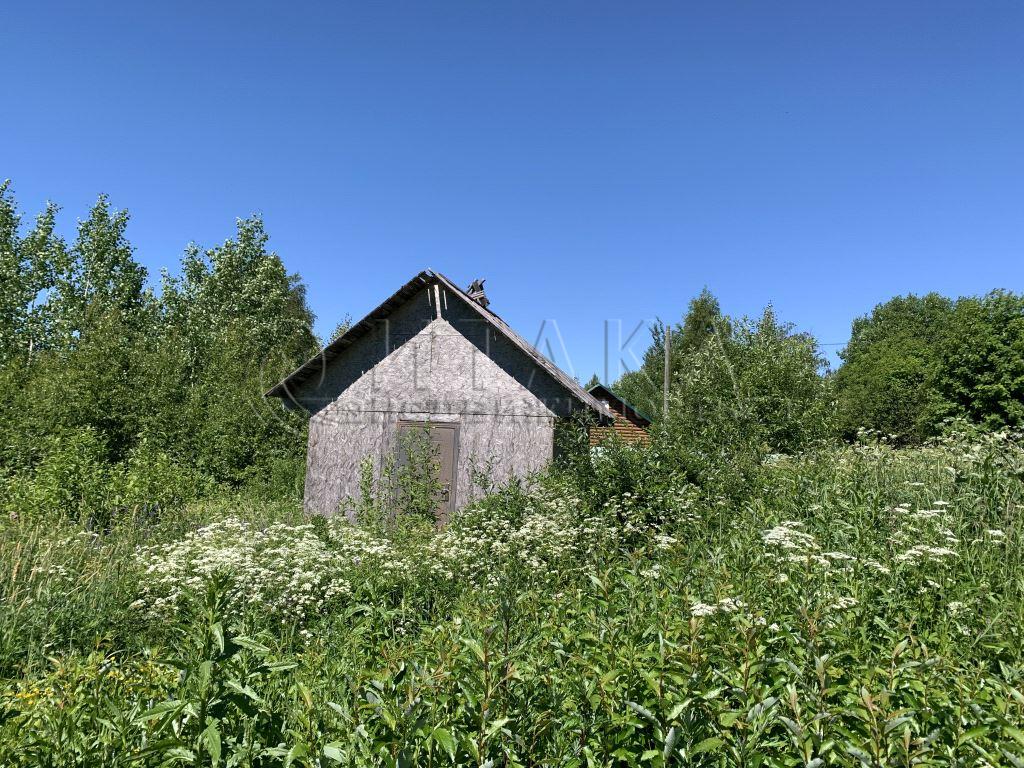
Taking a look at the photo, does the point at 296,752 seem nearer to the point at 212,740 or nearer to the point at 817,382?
the point at 212,740

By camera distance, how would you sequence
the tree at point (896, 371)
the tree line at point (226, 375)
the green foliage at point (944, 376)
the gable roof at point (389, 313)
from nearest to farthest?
the gable roof at point (389, 313) → the tree line at point (226, 375) → the green foliage at point (944, 376) → the tree at point (896, 371)

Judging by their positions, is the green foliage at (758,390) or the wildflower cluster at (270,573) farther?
the green foliage at (758,390)

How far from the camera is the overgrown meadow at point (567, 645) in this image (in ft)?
6.89

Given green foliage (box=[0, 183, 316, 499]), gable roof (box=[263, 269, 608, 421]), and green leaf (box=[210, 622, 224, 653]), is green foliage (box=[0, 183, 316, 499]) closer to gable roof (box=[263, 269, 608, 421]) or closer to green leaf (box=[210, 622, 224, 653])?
gable roof (box=[263, 269, 608, 421])

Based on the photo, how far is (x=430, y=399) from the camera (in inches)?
487

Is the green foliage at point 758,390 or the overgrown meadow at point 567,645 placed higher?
the green foliage at point 758,390

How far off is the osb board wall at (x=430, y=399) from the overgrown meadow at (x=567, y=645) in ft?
12.6

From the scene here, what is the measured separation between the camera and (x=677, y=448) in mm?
9516

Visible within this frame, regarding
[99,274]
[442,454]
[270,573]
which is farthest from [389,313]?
[99,274]

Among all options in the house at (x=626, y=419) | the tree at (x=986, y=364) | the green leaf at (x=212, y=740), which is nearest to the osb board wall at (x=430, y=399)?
the house at (x=626, y=419)

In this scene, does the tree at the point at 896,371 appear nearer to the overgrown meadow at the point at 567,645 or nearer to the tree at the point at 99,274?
the overgrown meadow at the point at 567,645

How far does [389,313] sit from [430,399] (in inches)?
84.6

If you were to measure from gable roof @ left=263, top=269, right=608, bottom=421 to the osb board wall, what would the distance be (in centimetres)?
20

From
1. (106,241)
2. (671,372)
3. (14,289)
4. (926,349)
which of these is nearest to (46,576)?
(14,289)
